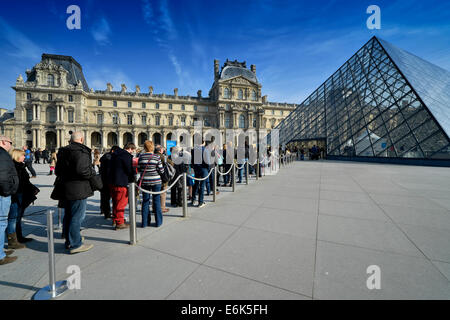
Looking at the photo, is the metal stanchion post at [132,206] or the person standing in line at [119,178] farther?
the person standing in line at [119,178]

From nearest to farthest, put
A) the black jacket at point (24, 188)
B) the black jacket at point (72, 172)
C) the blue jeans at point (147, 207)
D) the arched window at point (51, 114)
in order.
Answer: the black jacket at point (72, 172) < the black jacket at point (24, 188) < the blue jeans at point (147, 207) < the arched window at point (51, 114)

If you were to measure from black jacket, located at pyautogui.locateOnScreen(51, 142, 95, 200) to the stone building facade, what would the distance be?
140ft

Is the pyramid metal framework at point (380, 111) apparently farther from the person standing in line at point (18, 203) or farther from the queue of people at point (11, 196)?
the person standing in line at point (18, 203)

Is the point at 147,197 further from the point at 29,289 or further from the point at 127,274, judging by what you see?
the point at 29,289

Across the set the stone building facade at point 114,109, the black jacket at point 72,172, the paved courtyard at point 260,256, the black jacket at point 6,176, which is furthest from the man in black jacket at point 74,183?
the stone building facade at point 114,109

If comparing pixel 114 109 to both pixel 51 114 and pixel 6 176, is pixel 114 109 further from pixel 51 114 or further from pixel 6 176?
pixel 6 176

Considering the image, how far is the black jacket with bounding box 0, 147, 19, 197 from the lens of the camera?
235 centimetres

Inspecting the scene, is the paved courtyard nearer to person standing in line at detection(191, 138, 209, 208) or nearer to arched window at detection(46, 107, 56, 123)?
person standing in line at detection(191, 138, 209, 208)

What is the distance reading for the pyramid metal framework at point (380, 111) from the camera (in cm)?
1406

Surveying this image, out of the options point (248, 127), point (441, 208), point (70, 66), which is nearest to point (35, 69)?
point (70, 66)

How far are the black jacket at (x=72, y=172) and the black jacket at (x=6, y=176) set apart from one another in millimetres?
443

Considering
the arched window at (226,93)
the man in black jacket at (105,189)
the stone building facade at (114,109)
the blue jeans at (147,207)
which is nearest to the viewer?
the blue jeans at (147,207)

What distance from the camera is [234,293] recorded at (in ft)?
6.05

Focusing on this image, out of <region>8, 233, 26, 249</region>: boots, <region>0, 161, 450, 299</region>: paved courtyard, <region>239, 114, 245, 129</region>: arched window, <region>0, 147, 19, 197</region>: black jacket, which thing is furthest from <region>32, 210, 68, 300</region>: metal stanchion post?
<region>239, 114, 245, 129</region>: arched window
